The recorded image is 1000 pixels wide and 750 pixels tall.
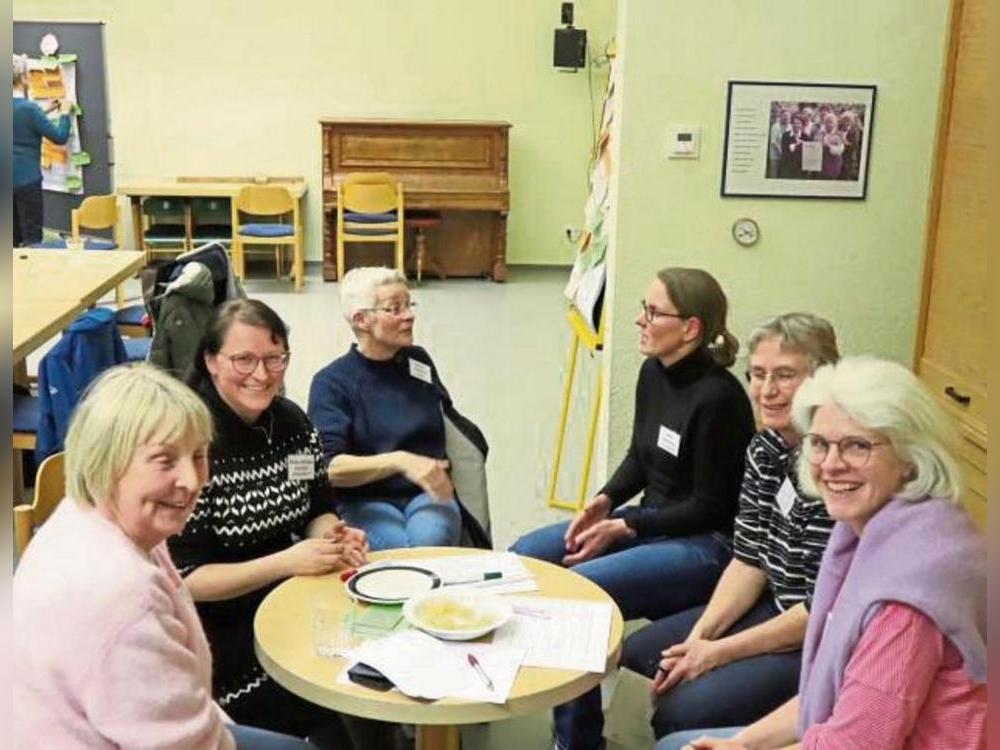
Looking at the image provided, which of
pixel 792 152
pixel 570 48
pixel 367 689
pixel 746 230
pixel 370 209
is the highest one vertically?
pixel 570 48

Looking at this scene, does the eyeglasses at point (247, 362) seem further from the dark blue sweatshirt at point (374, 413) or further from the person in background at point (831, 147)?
the person in background at point (831, 147)

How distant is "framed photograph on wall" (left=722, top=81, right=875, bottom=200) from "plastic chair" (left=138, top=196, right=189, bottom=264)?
584cm

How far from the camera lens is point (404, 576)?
213cm

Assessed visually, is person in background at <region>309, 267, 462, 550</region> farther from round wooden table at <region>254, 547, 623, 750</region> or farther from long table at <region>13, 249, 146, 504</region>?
long table at <region>13, 249, 146, 504</region>

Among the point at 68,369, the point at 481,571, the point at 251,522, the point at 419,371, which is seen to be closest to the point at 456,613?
the point at 481,571

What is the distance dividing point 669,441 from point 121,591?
1504 mm

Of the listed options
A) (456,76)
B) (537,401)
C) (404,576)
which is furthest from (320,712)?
(456,76)

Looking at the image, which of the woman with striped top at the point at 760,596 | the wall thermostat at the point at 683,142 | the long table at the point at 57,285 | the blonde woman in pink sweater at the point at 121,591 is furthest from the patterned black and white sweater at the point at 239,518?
the wall thermostat at the point at 683,142

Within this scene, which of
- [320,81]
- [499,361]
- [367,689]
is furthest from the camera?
[320,81]

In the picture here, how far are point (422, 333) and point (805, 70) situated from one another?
382 centimetres

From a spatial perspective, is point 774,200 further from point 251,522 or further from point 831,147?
point 251,522

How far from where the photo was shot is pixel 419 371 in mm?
2854

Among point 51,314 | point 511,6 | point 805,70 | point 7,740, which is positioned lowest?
point 51,314

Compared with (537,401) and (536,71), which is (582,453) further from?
(536,71)
